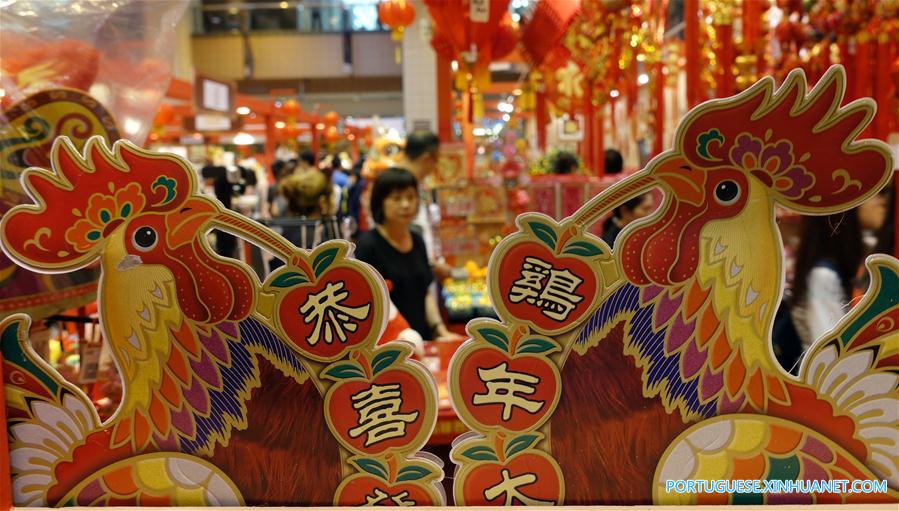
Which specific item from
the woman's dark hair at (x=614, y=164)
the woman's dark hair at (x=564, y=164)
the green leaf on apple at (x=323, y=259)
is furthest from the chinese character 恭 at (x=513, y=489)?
the woman's dark hair at (x=614, y=164)

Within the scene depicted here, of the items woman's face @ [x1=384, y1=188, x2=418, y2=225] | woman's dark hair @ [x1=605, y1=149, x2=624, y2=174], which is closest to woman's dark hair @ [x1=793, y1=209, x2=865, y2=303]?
woman's face @ [x1=384, y1=188, x2=418, y2=225]

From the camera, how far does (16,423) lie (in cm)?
136

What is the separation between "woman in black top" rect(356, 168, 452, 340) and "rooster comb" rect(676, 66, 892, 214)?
1639 mm

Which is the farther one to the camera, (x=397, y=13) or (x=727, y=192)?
(x=397, y=13)

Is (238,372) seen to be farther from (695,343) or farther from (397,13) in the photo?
(397,13)

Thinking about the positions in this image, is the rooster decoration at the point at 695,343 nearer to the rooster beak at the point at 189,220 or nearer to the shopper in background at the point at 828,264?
the shopper in background at the point at 828,264

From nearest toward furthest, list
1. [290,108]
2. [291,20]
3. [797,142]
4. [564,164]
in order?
[797,142] < [564,164] < [290,108] < [291,20]

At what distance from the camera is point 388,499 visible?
1.36 m

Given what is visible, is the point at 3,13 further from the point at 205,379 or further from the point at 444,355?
the point at 444,355

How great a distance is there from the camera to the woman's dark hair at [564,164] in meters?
5.23

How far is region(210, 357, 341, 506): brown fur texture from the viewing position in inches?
52.9

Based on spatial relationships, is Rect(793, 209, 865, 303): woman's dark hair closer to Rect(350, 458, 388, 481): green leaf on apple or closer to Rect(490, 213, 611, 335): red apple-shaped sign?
Rect(490, 213, 611, 335): red apple-shaped sign

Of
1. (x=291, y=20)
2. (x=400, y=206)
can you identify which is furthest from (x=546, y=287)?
(x=291, y=20)

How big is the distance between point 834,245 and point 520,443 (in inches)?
27.0
